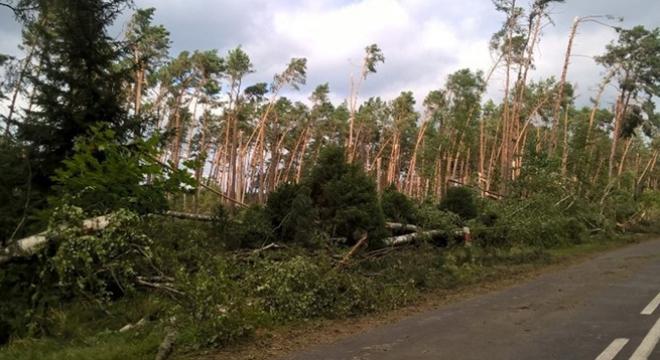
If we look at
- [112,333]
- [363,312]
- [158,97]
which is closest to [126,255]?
[112,333]

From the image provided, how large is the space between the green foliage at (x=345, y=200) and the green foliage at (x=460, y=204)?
647cm

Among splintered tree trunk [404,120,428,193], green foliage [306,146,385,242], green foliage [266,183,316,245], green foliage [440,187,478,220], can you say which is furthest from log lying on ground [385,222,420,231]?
splintered tree trunk [404,120,428,193]

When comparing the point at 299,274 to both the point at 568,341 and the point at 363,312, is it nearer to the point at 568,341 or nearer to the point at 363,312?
the point at 363,312

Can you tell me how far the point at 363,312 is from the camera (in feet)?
27.8

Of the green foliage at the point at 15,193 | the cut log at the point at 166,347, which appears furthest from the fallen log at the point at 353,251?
the green foliage at the point at 15,193

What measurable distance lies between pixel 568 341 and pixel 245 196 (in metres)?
39.1

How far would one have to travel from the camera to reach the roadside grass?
21.0 feet

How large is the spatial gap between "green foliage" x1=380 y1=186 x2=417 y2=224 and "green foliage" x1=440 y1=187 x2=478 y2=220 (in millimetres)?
3105

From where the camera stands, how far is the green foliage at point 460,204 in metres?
18.1

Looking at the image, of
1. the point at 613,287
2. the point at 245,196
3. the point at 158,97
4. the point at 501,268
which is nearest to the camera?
the point at 613,287

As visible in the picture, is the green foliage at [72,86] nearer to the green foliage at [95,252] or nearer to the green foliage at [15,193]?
the green foliage at [15,193]

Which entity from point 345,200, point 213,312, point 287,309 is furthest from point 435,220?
point 213,312

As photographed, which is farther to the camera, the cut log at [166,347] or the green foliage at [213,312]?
the green foliage at [213,312]

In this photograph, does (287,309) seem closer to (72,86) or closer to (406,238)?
(406,238)
